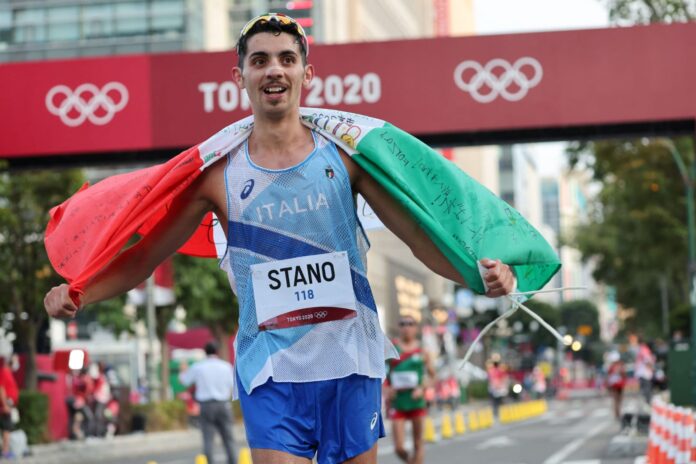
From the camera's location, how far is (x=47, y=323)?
31328 millimetres

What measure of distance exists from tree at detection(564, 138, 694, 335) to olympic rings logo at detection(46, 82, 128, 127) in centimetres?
1715

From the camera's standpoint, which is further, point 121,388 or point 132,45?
point 132,45

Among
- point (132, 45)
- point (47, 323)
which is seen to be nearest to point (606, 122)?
point (47, 323)

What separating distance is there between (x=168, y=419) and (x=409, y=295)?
64.1 meters

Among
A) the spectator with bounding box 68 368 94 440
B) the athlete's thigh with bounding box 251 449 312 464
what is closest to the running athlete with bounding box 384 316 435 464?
the athlete's thigh with bounding box 251 449 312 464

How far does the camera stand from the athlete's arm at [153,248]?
540 centimetres

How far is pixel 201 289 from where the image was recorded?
3962 cm

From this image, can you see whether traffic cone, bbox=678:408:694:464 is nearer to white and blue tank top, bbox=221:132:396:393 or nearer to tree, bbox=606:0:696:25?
white and blue tank top, bbox=221:132:396:393

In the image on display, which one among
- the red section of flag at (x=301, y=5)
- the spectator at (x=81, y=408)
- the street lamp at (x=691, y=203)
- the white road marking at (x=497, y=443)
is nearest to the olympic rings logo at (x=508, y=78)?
the white road marking at (x=497, y=443)

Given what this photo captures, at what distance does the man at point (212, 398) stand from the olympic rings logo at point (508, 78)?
17.4 feet

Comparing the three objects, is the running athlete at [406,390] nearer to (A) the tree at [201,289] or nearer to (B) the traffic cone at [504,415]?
(A) the tree at [201,289]

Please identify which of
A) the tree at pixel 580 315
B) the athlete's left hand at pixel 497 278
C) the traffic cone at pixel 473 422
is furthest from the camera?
the tree at pixel 580 315

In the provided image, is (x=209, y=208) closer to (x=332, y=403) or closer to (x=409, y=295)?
(x=332, y=403)

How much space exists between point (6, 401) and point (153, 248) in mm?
17422
